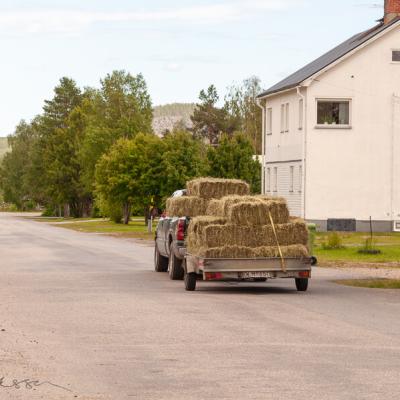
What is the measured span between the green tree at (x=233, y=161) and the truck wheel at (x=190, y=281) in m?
70.6

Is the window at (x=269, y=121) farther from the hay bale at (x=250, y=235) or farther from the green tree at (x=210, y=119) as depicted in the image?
the green tree at (x=210, y=119)

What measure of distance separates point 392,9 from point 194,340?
43973 millimetres

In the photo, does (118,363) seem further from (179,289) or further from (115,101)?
(115,101)

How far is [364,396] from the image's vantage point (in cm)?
929

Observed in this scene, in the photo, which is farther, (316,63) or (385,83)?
(316,63)

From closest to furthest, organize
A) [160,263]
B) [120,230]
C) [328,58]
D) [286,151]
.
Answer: [160,263], [328,58], [286,151], [120,230]

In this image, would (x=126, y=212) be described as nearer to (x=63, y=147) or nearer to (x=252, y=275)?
(x=63, y=147)

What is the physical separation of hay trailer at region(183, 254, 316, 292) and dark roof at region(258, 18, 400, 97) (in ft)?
108

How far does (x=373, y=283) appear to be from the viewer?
23234mm

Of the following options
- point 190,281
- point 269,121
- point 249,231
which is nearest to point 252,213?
point 249,231

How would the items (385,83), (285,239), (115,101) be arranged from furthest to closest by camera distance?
(115,101), (385,83), (285,239)

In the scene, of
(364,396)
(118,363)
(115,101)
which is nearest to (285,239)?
(118,363)

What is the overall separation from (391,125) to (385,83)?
196 centimetres

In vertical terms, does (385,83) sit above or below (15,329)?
above
